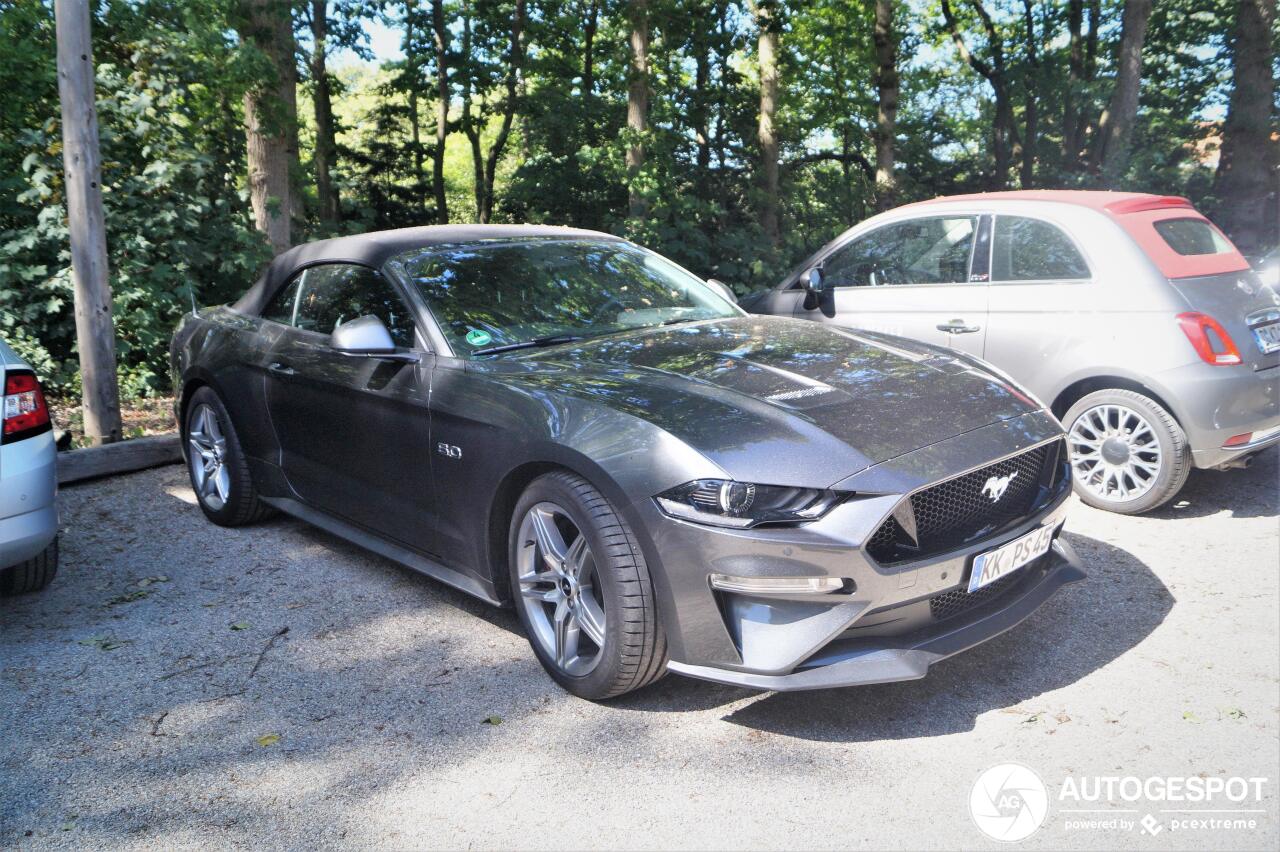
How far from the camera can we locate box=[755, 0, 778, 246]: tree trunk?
17.2 metres

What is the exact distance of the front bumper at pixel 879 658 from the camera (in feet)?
10.4

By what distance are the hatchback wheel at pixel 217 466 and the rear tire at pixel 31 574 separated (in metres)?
0.97

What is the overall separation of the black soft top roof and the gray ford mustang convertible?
0.8 inches

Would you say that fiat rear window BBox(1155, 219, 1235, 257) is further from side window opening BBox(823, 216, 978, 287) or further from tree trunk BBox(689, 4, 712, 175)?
tree trunk BBox(689, 4, 712, 175)

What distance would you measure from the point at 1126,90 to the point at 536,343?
16891 mm

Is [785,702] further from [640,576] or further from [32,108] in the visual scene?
[32,108]

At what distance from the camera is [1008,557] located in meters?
3.53

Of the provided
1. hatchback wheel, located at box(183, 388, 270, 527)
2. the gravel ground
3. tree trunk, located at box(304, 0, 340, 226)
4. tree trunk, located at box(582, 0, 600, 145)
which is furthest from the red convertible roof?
tree trunk, located at box(304, 0, 340, 226)

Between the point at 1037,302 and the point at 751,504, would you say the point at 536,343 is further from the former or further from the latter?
the point at 1037,302

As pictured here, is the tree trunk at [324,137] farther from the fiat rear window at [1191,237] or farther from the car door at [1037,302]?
the fiat rear window at [1191,237]

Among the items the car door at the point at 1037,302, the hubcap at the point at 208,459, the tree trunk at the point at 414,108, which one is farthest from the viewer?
the tree trunk at the point at 414,108

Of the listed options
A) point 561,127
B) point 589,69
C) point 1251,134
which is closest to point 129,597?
point 561,127

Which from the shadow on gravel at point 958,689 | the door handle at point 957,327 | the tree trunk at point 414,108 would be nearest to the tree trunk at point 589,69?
the tree trunk at point 414,108

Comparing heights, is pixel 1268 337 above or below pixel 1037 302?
below
